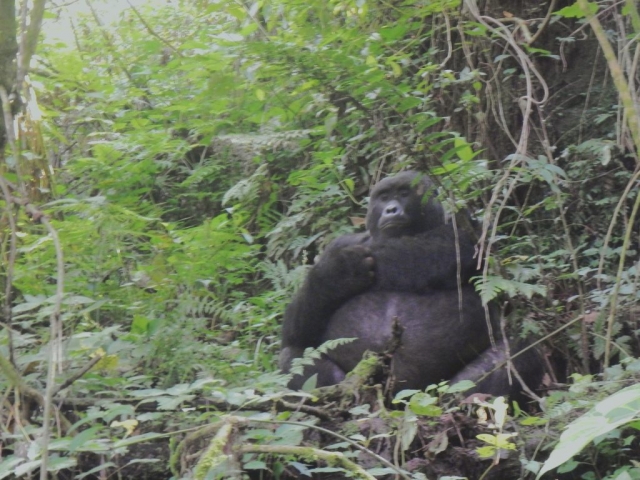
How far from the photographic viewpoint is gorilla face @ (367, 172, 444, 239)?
404cm

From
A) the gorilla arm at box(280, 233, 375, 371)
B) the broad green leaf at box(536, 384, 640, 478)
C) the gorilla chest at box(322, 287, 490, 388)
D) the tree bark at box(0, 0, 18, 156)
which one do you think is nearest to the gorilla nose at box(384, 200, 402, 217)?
the gorilla arm at box(280, 233, 375, 371)

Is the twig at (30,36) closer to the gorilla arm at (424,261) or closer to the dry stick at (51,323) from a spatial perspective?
the dry stick at (51,323)

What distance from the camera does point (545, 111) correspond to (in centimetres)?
526

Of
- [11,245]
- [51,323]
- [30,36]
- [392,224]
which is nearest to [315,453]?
[51,323]

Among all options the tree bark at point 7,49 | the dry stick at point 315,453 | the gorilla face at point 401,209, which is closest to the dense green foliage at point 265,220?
the dry stick at point 315,453

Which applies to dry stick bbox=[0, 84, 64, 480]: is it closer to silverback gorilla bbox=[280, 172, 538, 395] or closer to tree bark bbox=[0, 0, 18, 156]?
tree bark bbox=[0, 0, 18, 156]

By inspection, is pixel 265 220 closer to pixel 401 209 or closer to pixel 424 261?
pixel 401 209

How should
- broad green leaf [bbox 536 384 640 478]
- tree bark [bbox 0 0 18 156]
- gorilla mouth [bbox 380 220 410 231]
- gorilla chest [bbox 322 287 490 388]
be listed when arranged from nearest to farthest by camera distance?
broad green leaf [bbox 536 384 640 478] → tree bark [bbox 0 0 18 156] → gorilla chest [bbox 322 287 490 388] → gorilla mouth [bbox 380 220 410 231]

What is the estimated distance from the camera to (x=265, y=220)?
17.7ft

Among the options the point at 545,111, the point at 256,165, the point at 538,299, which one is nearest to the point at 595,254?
the point at 538,299

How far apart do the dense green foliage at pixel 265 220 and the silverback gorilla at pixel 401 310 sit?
15 centimetres

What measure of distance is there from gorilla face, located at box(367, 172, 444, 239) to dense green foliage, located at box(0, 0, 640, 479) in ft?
0.89

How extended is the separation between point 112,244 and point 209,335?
21.8 inches

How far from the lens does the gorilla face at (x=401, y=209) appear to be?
4.04 m
